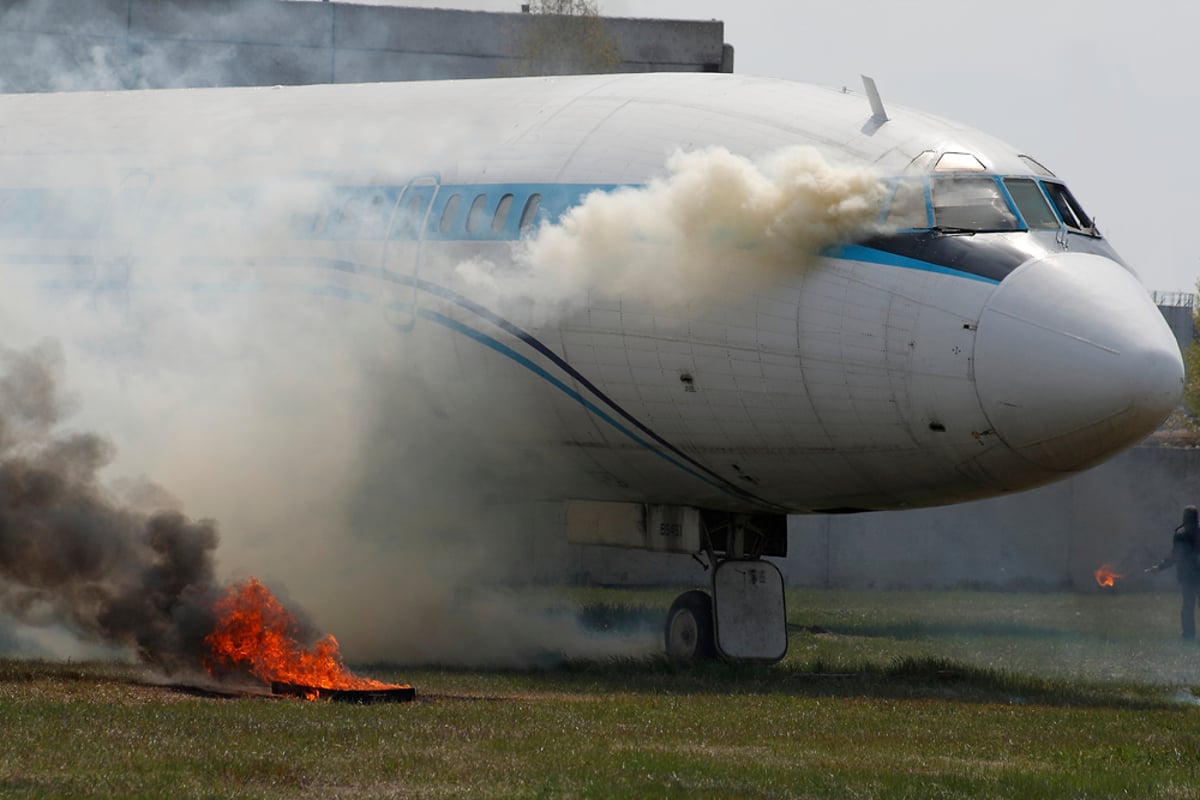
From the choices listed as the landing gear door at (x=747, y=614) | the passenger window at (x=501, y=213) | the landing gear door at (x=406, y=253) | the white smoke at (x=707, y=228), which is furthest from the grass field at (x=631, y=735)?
the passenger window at (x=501, y=213)

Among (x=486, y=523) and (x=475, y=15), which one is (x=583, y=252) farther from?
(x=475, y=15)

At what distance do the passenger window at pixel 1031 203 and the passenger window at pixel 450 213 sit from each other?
5.91 metres

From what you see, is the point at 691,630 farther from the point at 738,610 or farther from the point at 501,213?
the point at 501,213

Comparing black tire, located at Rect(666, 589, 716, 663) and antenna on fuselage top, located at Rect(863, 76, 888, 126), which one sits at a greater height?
antenna on fuselage top, located at Rect(863, 76, 888, 126)

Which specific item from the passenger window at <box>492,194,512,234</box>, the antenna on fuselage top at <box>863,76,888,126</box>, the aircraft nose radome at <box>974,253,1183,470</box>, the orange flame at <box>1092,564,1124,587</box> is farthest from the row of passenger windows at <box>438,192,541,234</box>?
the orange flame at <box>1092,564,1124,587</box>

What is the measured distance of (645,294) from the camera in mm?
17672

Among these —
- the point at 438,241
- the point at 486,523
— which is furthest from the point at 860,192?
the point at 486,523

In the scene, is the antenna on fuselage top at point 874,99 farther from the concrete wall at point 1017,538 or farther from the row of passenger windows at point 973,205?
the concrete wall at point 1017,538

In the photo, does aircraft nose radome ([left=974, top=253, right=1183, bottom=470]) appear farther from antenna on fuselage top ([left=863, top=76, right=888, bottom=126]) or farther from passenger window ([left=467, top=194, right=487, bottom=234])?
passenger window ([left=467, top=194, right=487, bottom=234])

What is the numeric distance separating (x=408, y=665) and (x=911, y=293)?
6.89m

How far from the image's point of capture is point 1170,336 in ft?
53.8

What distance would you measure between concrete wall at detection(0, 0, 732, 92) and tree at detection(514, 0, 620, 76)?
132mm

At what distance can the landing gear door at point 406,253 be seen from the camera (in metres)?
19.4

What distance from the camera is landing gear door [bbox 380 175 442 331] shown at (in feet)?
63.6
